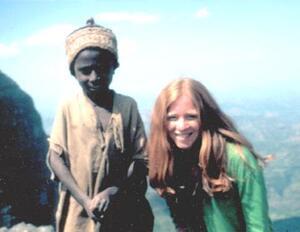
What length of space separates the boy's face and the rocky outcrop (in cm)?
3132

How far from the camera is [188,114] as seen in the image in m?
3.12

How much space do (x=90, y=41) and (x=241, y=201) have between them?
161cm

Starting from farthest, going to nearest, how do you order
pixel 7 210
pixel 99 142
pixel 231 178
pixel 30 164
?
pixel 30 164 < pixel 7 210 < pixel 99 142 < pixel 231 178

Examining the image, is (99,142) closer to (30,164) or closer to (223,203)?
(223,203)

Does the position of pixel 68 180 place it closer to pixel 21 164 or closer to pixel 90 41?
pixel 90 41

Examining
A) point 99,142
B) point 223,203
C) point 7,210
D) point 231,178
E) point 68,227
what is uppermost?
point 99,142

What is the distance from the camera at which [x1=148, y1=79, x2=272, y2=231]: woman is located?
3008mm

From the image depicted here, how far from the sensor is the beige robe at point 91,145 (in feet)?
10.6

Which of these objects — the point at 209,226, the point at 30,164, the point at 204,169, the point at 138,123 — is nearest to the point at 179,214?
the point at 209,226

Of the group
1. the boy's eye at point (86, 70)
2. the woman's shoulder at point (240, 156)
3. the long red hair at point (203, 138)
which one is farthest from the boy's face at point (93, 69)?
the woman's shoulder at point (240, 156)

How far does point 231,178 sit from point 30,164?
45.2 meters

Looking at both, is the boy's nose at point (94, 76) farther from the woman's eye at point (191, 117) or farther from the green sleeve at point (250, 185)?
the green sleeve at point (250, 185)

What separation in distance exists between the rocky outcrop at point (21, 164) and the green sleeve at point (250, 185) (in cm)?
3166

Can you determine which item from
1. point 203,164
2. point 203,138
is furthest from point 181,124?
point 203,164
